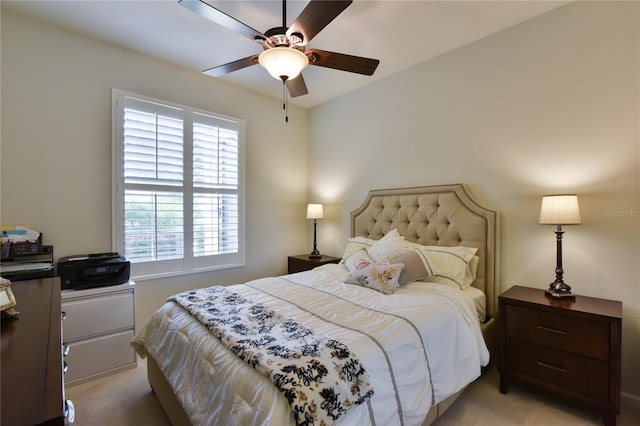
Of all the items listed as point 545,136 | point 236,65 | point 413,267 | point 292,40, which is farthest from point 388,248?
point 236,65

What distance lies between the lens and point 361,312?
5.77 feet

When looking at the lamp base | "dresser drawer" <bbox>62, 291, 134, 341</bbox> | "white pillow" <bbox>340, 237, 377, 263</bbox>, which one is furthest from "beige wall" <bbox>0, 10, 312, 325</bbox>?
the lamp base

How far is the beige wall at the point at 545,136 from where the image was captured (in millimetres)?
1984

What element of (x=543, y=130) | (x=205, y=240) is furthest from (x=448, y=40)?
(x=205, y=240)

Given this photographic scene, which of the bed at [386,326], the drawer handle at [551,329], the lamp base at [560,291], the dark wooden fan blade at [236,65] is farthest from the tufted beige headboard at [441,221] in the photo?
the dark wooden fan blade at [236,65]

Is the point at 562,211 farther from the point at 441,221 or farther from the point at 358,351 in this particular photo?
the point at 358,351

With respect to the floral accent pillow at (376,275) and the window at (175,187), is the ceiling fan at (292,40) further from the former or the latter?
the floral accent pillow at (376,275)

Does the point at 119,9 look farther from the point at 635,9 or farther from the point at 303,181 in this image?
the point at 635,9

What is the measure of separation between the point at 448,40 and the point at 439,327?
2.51m

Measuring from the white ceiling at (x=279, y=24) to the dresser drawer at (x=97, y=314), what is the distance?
2.31 meters

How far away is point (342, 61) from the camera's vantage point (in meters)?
1.98

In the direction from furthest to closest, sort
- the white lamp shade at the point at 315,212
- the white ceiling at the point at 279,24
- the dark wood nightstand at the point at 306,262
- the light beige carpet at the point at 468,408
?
the white lamp shade at the point at 315,212 → the dark wood nightstand at the point at 306,262 → the white ceiling at the point at 279,24 → the light beige carpet at the point at 468,408

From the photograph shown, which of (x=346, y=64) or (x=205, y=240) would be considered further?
(x=205, y=240)

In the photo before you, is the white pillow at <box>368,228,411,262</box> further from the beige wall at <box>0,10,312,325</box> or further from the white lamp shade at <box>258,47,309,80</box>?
the beige wall at <box>0,10,312,325</box>
